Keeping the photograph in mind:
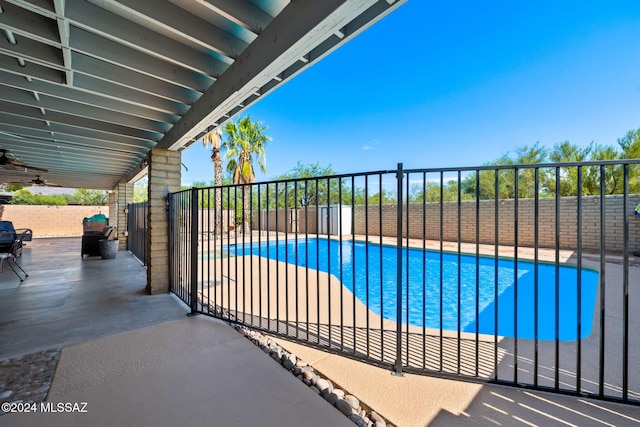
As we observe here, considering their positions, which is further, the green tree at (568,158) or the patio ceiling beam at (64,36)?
the green tree at (568,158)

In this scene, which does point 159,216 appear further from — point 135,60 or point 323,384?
point 323,384

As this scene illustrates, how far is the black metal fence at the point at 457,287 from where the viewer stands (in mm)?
1610

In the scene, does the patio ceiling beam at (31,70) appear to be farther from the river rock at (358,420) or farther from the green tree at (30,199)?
the green tree at (30,199)

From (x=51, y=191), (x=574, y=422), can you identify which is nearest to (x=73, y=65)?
(x=574, y=422)

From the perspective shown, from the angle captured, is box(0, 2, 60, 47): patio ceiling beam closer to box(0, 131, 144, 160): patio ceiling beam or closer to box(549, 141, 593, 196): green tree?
box(0, 131, 144, 160): patio ceiling beam

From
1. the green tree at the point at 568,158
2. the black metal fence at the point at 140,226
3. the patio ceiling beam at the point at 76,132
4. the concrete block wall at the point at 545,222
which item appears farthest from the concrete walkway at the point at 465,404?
the green tree at the point at 568,158

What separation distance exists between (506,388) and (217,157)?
483 inches

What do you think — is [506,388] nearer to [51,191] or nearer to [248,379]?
[248,379]

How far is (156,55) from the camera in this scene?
198 centimetres

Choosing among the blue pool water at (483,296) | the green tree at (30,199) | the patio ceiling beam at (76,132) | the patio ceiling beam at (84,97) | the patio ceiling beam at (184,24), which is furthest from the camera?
the green tree at (30,199)

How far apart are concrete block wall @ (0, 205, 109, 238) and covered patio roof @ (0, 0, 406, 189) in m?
13.1

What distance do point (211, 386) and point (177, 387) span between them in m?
0.21

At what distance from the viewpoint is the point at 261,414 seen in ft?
4.66

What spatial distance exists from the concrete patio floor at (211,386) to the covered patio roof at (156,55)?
2.12 meters
